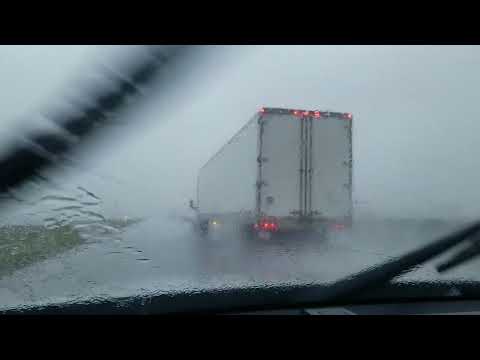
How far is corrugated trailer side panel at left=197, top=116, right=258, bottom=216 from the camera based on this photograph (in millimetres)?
15773

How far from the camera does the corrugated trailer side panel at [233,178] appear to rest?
621 inches

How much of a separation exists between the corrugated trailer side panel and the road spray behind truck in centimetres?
11

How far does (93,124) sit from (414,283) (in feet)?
10.8

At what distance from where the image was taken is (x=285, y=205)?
15.3 metres

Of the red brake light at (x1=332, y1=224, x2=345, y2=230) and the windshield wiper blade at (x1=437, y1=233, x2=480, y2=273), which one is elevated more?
the red brake light at (x1=332, y1=224, x2=345, y2=230)

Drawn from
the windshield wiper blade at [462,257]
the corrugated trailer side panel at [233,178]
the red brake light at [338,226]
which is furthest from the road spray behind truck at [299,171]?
the windshield wiper blade at [462,257]

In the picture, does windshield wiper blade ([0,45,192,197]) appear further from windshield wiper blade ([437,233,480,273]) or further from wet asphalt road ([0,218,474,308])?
windshield wiper blade ([437,233,480,273])

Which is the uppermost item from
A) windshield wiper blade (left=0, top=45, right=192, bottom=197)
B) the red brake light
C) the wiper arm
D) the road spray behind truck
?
the road spray behind truck

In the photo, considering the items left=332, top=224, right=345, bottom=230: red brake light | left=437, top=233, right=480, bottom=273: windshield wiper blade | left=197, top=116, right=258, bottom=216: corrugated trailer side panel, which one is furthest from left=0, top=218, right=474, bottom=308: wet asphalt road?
left=197, top=116, right=258, bottom=216: corrugated trailer side panel

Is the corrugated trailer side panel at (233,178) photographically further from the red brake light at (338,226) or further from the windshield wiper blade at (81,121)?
the windshield wiper blade at (81,121)

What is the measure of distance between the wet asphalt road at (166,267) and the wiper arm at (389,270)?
0.63ft

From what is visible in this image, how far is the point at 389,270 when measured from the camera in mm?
5188

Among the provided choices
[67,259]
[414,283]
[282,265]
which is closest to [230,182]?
[282,265]

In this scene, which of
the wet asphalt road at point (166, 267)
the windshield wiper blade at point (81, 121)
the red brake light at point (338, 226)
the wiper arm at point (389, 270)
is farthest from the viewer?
the red brake light at point (338, 226)
